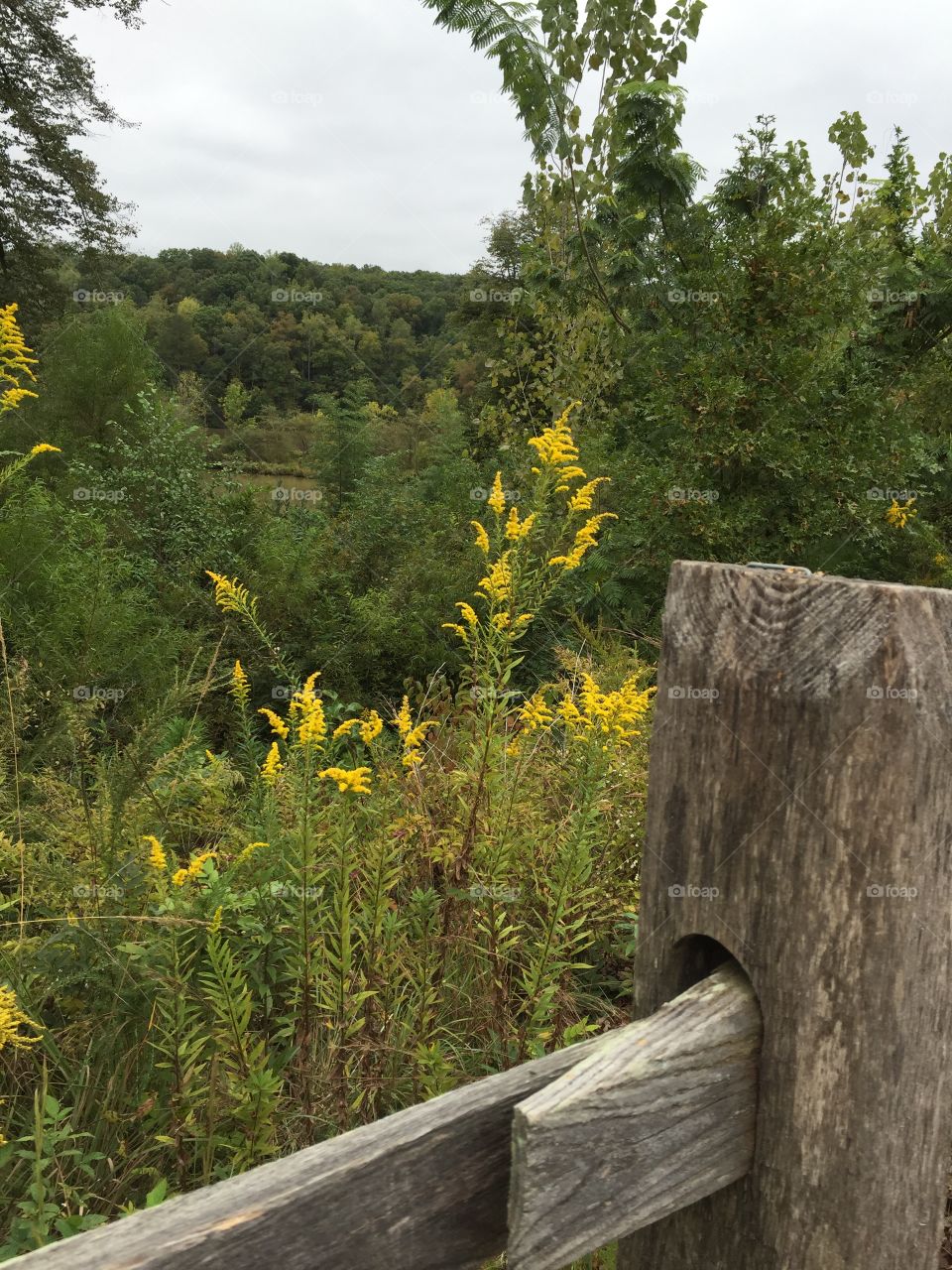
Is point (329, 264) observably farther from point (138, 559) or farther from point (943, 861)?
point (943, 861)

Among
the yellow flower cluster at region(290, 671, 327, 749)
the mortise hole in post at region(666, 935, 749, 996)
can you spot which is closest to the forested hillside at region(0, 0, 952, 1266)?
the yellow flower cluster at region(290, 671, 327, 749)

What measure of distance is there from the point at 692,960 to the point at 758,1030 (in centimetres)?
10

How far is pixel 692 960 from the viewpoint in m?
0.99

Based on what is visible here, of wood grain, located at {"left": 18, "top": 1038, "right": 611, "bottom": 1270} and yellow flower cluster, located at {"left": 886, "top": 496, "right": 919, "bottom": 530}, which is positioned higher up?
yellow flower cluster, located at {"left": 886, "top": 496, "right": 919, "bottom": 530}

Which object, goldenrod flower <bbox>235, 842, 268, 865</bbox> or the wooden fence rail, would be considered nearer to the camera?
the wooden fence rail

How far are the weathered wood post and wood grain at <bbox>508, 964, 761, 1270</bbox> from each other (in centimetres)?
3

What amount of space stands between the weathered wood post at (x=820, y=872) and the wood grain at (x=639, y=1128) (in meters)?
0.03

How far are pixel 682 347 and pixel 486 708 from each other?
4045mm

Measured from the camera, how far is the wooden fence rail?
0.80 metres

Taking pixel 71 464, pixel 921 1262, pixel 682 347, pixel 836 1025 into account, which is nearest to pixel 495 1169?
pixel 836 1025

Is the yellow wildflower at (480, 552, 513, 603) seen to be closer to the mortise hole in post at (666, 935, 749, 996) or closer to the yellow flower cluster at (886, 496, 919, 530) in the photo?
the mortise hole in post at (666, 935, 749, 996)

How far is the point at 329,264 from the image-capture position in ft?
59.2

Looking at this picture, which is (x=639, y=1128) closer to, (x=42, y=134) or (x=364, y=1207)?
(x=364, y=1207)

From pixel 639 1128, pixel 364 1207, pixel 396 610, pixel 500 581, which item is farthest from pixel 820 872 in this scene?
pixel 396 610
